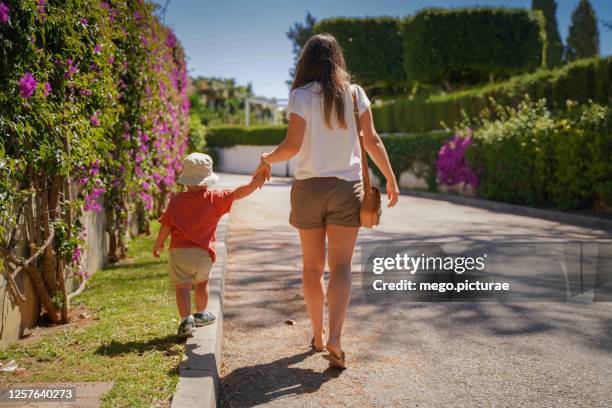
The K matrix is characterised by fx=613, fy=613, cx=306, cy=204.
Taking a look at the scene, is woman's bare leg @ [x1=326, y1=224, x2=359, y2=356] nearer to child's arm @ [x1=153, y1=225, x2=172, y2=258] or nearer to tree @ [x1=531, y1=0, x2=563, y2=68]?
child's arm @ [x1=153, y1=225, x2=172, y2=258]

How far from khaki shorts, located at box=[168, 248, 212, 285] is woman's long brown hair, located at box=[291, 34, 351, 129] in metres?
1.16

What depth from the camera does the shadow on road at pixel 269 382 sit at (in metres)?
3.17

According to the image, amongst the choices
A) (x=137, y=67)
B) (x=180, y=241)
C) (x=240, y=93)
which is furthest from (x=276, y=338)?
(x=240, y=93)

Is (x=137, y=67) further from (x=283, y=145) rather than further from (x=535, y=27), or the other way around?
(x=535, y=27)

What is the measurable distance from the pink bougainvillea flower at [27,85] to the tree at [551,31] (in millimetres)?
40298

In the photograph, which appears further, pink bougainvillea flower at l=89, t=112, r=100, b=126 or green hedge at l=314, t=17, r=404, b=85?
green hedge at l=314, t=17, r=404, b=85

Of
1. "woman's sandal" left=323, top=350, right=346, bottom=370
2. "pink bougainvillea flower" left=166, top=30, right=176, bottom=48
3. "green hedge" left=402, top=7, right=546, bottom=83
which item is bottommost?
"woman's sandal" left=323, top=350, right=346, bottom=370

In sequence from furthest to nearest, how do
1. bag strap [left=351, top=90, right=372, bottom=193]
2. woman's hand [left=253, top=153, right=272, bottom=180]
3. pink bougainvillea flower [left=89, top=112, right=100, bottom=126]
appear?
pink bougainvillea flower [left=89, top=112, right=100, bottom=126] → woman's hand [left=253, top=153, right=272, bottom=180] → bag strap [left=351, top=90, right=372, bottom=193]

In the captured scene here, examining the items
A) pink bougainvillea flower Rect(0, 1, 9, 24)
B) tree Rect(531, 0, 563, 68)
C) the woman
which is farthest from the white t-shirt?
tree Rect(531, 0, 563, 68)

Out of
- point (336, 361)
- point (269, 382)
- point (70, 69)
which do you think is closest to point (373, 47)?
point (70, 69)

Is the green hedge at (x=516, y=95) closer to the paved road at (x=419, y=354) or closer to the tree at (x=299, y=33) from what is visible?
the paved road at (x=419, y=354)

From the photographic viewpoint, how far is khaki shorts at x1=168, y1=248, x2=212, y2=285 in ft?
12.4

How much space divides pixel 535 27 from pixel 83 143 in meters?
25.5

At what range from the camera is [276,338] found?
4195mm
